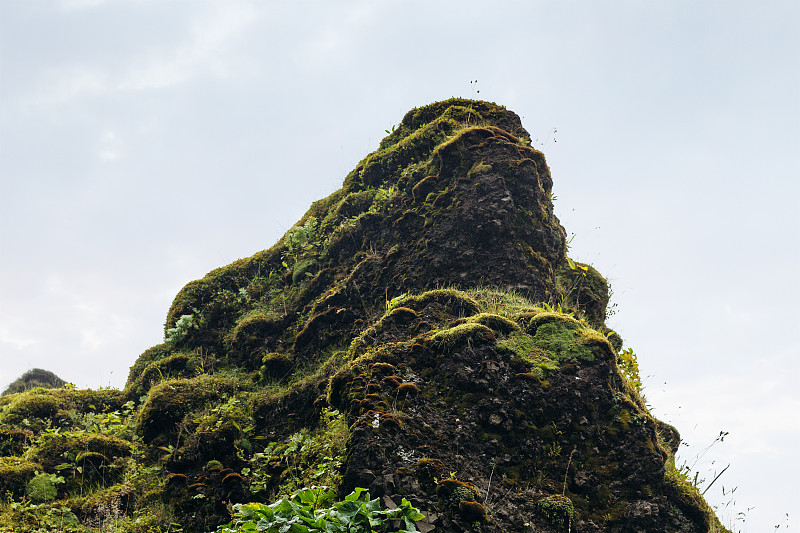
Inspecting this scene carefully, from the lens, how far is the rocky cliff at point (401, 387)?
270 inches

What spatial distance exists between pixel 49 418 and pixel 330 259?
25.2 ft

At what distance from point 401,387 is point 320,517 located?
329 cm

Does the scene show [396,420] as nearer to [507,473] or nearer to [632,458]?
[507,473]

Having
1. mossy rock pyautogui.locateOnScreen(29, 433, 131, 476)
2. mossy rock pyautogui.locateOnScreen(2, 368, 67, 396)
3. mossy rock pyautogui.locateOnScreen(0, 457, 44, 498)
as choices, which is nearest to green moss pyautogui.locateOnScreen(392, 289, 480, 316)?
mossy rock pyautogui.locateOnScreen(29, 433, 131, 476)

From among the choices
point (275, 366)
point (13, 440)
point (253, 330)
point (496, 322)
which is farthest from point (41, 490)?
point (496, 322)

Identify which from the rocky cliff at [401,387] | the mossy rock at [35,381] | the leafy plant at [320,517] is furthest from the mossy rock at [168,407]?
the mossy rock at [35,381]

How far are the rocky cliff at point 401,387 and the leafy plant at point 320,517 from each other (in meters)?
0.86

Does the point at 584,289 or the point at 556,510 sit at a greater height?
the point at 584,289

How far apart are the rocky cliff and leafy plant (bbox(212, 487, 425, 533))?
860 mm

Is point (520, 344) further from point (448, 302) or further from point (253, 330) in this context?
point (253, 330)

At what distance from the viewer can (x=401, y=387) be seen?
7617 millimetres

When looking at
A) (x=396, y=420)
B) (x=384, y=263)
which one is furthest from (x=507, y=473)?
(x=384, y=263)

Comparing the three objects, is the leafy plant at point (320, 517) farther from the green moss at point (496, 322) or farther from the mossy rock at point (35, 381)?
the mossy rock at point (35, 381)

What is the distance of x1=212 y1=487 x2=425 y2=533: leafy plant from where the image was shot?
444cm
